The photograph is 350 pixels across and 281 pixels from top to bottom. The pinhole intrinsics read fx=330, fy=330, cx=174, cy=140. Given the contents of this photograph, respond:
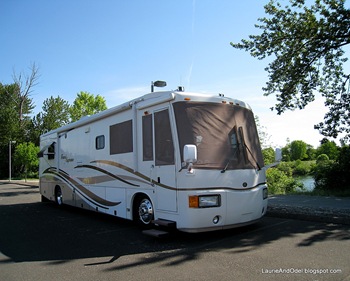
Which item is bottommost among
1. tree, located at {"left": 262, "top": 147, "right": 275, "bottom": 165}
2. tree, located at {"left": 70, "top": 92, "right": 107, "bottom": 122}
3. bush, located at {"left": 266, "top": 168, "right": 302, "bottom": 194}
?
bush, located at {"left": 266, "top": 168, "right": 302, "bottom": 194}

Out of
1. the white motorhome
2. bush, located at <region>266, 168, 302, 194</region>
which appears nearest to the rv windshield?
the white motorhome

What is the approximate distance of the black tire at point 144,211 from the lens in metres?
7.01

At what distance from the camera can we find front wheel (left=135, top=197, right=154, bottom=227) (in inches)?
276

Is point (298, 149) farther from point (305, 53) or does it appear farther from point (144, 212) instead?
point (144, 212)

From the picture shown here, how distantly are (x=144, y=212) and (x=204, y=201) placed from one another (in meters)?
1.74

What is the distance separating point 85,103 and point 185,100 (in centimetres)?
3096

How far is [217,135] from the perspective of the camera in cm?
648

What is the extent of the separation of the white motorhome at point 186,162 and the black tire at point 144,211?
21 mm

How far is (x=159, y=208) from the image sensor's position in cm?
662

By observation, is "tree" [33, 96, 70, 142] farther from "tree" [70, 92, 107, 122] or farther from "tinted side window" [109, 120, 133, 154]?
"tinted side window" [109, 120, 133, 154]

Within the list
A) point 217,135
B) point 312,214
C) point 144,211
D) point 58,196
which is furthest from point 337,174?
point 58,196

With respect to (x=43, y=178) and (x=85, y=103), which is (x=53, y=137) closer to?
(x=43, y=178)

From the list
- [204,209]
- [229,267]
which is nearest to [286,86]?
[204,209]

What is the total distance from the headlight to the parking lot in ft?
2.48
